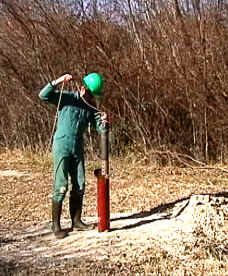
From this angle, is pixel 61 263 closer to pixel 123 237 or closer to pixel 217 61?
pixel 123 237

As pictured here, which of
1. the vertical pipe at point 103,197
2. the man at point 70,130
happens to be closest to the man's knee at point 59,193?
the man at point 70,130

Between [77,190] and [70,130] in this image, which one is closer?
[70,130]

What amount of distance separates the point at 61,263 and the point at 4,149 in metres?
9.77

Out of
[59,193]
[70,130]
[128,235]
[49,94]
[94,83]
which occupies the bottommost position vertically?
[128,235]

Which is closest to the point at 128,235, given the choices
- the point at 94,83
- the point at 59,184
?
the point at 59,184

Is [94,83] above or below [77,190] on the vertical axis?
above

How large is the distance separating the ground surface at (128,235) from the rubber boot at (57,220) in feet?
0.30

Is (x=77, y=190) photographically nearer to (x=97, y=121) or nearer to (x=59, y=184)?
(x=59, y=184)

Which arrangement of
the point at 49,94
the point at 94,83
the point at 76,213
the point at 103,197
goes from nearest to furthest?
the point at 49,94
the point at 94,83
the point at 103,197
the point at 76,213

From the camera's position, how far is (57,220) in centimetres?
695

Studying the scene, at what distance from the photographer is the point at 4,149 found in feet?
50.8

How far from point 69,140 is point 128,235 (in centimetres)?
121

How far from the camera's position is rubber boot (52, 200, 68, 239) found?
6.90 metres

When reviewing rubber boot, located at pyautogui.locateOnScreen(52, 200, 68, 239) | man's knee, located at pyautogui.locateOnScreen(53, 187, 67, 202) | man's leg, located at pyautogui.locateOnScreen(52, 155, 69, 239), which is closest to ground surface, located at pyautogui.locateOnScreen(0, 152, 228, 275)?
rubber boot, located at pyautogui.locateOnScreen(52, 200, 68, 239)
